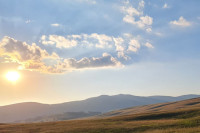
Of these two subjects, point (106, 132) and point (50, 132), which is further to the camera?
point (50, 132)

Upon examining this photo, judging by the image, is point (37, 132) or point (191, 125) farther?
point (37, 132)

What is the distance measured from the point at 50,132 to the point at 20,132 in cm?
889

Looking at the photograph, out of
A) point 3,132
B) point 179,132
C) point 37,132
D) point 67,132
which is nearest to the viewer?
point 179,132

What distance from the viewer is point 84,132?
126 ft

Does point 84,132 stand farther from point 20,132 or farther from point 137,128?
point 20,132

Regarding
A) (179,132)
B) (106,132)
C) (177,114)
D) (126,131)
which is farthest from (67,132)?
(177,114)

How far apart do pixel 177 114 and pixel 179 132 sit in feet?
81.8

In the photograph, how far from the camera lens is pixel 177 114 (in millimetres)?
52688

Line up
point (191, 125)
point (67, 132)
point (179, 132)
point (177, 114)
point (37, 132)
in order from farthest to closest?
point (177, 114), point (37, 132), point (67, 132), point (191, 125), point (179, 132)

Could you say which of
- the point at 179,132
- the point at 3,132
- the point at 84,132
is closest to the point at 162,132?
the point at 179,132

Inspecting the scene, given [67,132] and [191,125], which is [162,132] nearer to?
[191,125]

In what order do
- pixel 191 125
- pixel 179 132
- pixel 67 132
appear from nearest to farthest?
pixel 179 132, pixel 191 125, pixel 67 132

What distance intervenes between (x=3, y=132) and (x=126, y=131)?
95.1ft

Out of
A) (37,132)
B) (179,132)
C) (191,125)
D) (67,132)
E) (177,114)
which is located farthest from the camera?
(177,114)
